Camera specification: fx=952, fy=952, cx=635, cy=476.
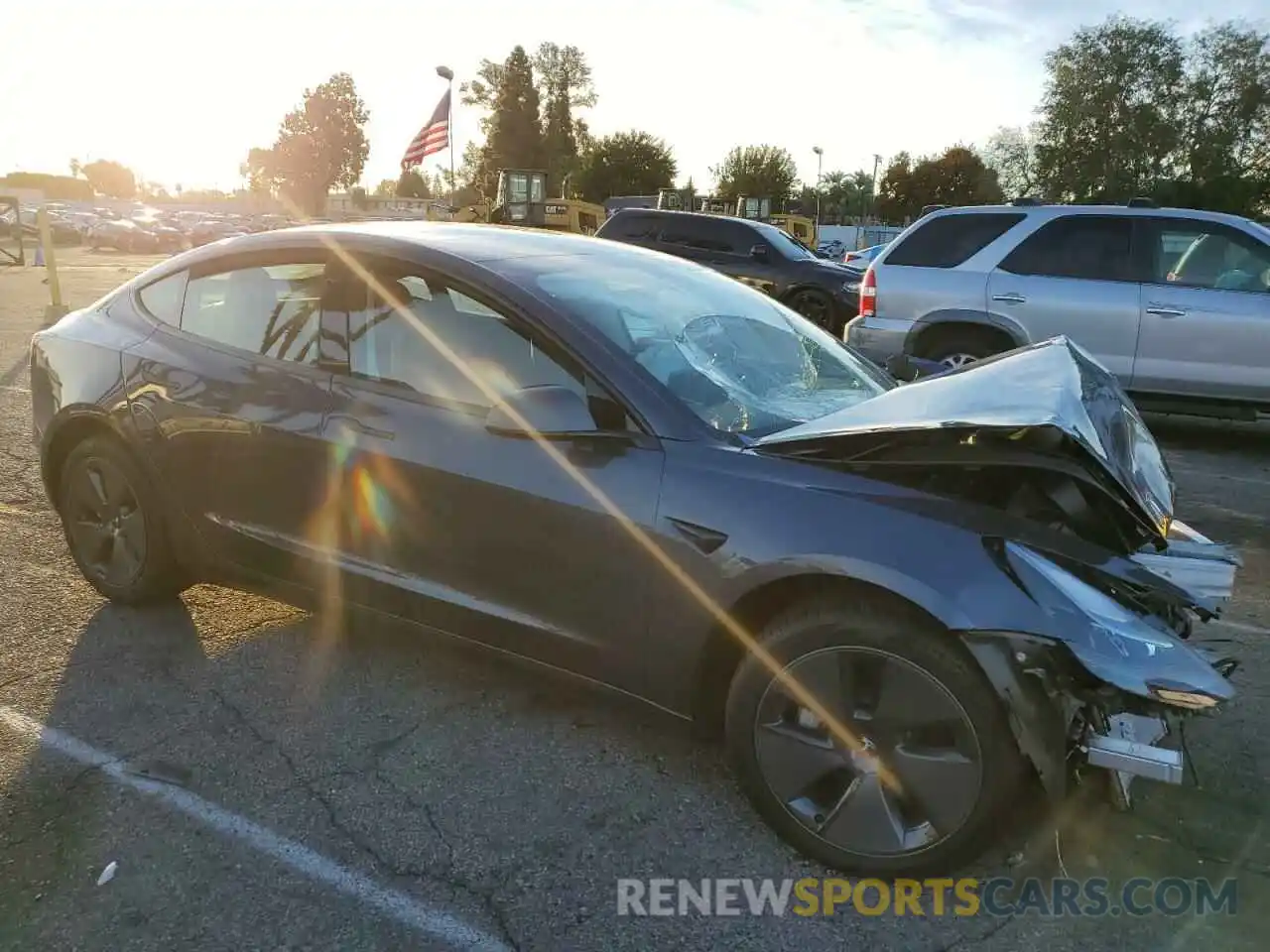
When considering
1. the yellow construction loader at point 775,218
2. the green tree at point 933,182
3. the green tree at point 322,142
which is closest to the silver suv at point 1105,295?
the yellow construction loader at point 775,218

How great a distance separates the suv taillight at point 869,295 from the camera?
7.91m

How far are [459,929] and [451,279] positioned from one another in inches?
74.3

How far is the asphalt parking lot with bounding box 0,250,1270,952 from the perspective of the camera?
2275 mm

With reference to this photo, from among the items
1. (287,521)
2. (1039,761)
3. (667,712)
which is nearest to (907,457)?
(1039,761)

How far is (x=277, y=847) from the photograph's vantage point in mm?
2545

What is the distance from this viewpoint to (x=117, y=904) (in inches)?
91.5

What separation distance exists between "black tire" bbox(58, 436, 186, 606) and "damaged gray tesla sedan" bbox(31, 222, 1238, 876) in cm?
2

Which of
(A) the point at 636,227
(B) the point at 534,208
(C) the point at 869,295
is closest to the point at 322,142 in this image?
(B) the point at 534,208

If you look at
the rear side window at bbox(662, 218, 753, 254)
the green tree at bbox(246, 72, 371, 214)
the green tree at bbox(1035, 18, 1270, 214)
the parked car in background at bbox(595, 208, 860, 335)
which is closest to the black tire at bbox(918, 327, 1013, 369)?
the parked car in background at bbox(595, 208, 860, 335)

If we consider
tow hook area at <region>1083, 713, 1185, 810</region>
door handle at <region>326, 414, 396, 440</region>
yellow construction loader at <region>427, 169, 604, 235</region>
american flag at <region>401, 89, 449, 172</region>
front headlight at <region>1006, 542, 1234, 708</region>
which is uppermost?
american flag at <region>401, 89, 449, 172</region>

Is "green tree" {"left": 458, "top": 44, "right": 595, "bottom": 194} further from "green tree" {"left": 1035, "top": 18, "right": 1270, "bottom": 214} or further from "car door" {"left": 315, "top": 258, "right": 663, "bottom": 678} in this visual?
"car door" {"left": 315, "top": 258, "right": 663, "bottom": 678}

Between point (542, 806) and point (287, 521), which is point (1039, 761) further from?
point (287, 521)

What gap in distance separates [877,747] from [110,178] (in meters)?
146

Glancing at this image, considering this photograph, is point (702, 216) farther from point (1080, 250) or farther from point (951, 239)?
point (1080, 250)
